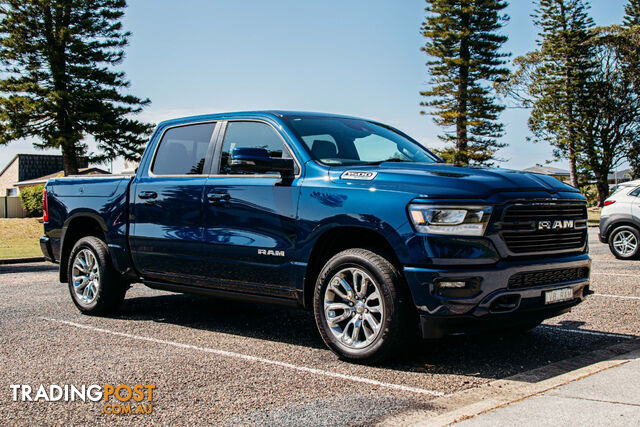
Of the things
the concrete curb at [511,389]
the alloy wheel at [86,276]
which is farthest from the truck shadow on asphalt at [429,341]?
the alloy wheel at [86,276]

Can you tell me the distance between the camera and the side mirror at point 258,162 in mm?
5504

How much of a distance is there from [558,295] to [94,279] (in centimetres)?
485

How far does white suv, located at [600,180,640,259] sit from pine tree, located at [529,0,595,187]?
121 ft

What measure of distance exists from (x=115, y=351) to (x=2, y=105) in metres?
39.5

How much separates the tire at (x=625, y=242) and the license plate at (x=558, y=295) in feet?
30.2

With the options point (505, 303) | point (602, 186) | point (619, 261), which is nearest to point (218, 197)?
point (505, 303)

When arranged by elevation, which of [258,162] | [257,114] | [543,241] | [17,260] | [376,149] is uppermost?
[257,114]

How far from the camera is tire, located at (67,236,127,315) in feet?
23.9

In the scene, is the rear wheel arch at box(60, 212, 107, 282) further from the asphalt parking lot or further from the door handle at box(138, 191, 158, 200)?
the door handle at box(138, 191, 158, 200)

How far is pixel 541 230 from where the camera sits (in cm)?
511

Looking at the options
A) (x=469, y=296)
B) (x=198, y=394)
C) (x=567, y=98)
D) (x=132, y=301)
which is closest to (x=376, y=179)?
(x=469, y=296)

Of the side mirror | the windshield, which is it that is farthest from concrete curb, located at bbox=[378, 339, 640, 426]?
the side mirror

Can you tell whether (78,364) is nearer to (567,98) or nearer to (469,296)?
(469,296)

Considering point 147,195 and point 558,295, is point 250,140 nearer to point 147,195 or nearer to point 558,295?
point 147,195
